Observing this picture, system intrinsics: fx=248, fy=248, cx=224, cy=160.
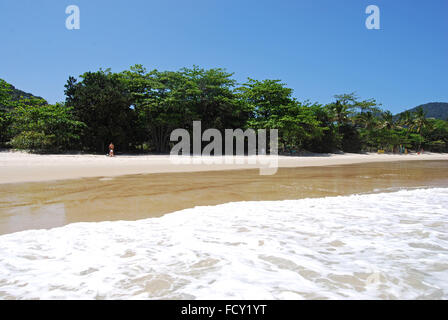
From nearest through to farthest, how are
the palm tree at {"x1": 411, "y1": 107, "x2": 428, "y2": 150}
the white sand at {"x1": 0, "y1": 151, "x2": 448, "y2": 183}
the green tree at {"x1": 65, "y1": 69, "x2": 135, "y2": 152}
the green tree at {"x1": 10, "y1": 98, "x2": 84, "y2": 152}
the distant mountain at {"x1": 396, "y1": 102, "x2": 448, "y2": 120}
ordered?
the white sand at {"x1": 0, "y1": 151, "x2": 448, "y2": 183} < the green tree at {"x1": 10, "y1": 98, "x2": 84, "y2": 152} < the green tree at {"x1": 65, "y1": 69, "x2": 135, "y2": 152} < the palm tree at {"x1": 411, "y1": 107, "x2": 428, "y2": 150} < the distant mountain at {"x1": 396, "y1": 102, "x2": 448, "y2": 120}

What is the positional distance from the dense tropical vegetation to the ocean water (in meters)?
18.8

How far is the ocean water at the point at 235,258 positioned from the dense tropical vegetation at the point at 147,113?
61.5 feet

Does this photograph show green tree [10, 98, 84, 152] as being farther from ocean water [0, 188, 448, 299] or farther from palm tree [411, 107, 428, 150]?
palm tree [411, 107, 428, 150]

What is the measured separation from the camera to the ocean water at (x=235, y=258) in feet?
5.84

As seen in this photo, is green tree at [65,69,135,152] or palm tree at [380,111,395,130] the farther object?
palm tree at [380,111,395,130]

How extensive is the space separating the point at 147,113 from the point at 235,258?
23.6m

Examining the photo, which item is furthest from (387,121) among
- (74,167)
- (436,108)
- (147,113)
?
(436,108)

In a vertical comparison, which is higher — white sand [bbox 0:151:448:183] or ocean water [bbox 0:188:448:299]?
white sand [bbox 0:151:448:183]

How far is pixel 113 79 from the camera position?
23.5 meters

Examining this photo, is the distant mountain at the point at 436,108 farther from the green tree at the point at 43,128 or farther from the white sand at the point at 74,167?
the green tree at the point at 43,128

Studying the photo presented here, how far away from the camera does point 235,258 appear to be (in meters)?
2.30

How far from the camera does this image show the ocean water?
1780 mm

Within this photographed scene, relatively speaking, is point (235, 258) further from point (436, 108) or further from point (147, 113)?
point (436, 108)

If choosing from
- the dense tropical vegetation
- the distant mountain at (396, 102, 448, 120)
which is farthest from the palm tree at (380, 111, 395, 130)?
the distant mountain at (396, 102, 448, 120)
